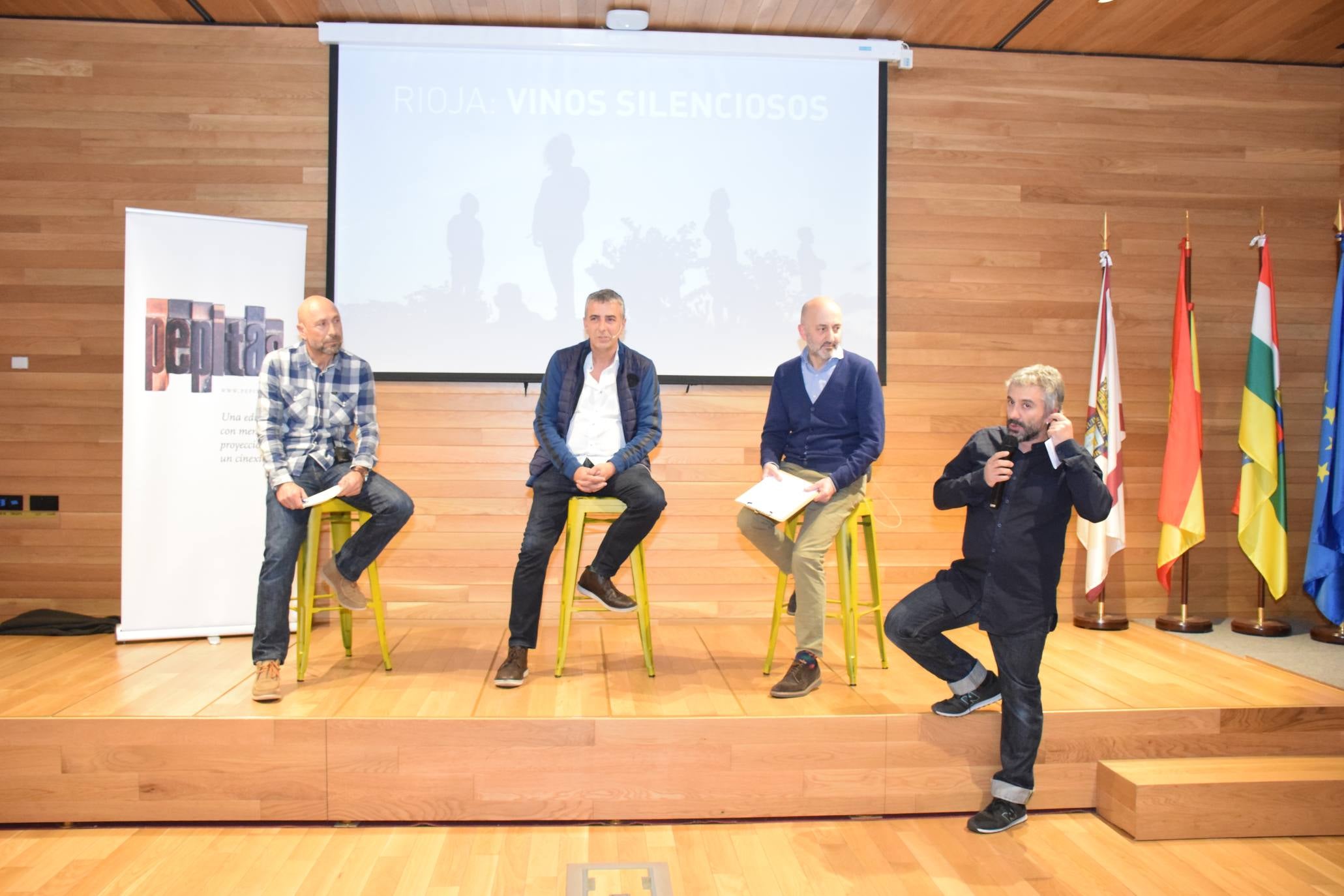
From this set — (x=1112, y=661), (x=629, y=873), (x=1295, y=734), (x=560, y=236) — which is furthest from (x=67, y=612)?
(x=1295, y=734)

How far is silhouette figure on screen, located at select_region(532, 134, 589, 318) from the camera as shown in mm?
4360

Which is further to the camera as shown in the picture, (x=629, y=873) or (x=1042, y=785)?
(x=1042, y=785)

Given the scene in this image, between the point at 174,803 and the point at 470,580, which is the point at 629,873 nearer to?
the point at 174,803

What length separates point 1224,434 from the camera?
467cm

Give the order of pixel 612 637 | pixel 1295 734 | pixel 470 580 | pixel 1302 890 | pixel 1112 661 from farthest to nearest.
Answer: pixel 470 580
pixel 612 637
pixel 1112 661
pixel 1295 734
pixel 1302 890

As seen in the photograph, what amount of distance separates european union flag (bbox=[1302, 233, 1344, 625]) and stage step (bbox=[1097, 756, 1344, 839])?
5.06 ft

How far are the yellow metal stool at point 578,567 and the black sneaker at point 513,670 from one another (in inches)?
5.1

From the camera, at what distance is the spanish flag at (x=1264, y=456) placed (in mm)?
4215

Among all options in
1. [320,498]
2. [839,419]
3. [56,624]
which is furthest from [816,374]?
[56,624]

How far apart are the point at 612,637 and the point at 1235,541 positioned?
10.0 ft

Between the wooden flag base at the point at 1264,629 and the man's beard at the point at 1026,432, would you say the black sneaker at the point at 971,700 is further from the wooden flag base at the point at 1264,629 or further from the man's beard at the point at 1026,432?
the wooden flag base at the point at 1264,629

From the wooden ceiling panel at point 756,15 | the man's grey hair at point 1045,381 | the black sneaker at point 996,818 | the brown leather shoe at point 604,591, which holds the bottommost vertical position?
the black sneaker at point 996,818

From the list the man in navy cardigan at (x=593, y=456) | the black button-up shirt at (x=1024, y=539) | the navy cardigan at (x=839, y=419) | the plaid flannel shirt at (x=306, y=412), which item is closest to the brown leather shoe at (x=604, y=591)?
the man in navy cardigan at (x=593, y=456)

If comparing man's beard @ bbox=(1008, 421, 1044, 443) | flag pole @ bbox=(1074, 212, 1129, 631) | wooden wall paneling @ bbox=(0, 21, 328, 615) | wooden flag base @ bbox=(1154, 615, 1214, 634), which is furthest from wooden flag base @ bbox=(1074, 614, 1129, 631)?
wooden wall paneling @ bbox=(0, 21, 328, 615)
